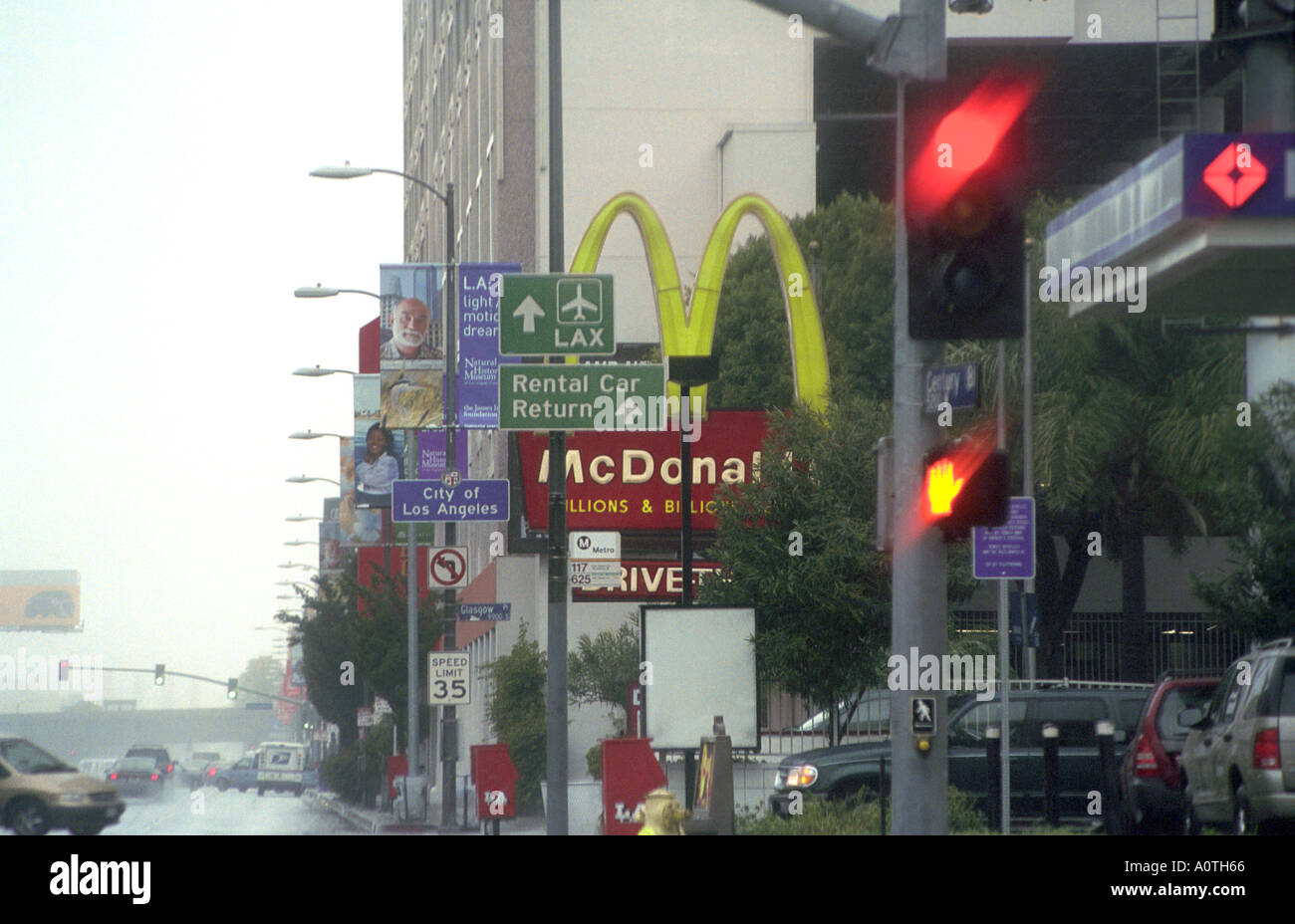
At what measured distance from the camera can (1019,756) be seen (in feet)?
68.7

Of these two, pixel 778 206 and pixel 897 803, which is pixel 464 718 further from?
pixel 897 803

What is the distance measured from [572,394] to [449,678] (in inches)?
483

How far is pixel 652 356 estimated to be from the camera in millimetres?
45375

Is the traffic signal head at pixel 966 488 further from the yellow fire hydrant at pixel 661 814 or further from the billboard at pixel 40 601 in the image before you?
the billboard at pixel 40 601

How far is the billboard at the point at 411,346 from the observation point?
31797 millimetres

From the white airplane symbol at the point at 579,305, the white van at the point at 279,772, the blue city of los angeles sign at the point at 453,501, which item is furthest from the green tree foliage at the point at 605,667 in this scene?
the white van at the point at 279,772

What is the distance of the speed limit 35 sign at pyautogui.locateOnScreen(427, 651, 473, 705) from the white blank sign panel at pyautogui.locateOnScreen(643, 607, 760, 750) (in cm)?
1305

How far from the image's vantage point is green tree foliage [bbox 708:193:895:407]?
42.4m

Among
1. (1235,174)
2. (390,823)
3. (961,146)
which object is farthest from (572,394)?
(390,823)

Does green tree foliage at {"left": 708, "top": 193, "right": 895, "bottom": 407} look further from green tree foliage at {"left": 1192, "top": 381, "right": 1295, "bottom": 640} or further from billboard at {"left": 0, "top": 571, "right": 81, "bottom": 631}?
billboard at {"left": 0, "top": 571, "right": 81, "bottom": 631}

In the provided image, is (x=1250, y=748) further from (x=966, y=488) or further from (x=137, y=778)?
(x=137, y=778)

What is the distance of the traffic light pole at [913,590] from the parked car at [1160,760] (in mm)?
7924
